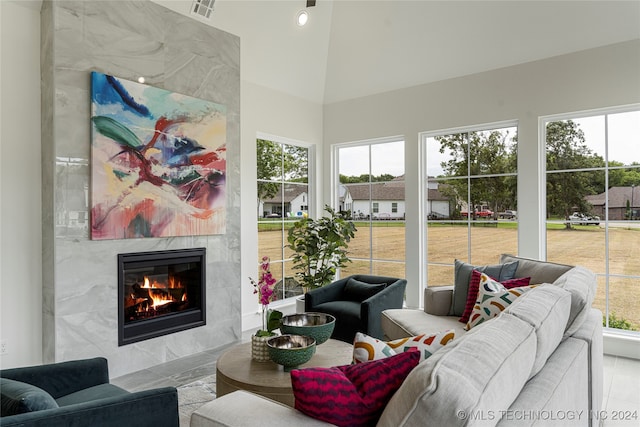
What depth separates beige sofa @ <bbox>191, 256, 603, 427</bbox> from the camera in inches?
39.1

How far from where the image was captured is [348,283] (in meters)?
4.29

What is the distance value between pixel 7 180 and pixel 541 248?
4.74 metres

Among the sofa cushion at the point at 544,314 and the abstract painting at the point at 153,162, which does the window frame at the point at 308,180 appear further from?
the sofa cushion at the point at 544,314

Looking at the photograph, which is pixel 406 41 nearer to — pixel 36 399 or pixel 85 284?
pixel 85 284

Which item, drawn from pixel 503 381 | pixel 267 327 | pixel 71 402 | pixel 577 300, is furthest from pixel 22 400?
pixel 577 300

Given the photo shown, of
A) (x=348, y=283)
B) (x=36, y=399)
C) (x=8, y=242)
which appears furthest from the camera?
(x=348, y=283)

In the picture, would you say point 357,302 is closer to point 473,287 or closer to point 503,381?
point 473,287

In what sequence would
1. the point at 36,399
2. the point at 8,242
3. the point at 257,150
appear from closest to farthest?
the point at 36,399 < the point at 8,242 < the point at 257,150

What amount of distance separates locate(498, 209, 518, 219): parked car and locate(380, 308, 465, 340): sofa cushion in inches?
66.6

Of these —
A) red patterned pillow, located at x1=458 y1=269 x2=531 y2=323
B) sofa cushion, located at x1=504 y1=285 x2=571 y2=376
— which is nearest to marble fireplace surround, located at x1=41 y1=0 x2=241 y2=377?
red patterned pillow, located at x1=458 y1=269 x2=531 y2=323

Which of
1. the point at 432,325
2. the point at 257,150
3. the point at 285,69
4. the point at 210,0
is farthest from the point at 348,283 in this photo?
the point at 210,0

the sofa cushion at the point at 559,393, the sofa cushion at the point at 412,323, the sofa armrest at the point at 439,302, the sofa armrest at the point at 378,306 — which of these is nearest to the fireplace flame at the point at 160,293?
the sofa armrest at the point at 378,306

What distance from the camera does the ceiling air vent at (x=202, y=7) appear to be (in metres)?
3.89

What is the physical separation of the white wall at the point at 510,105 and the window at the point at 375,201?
188mm
